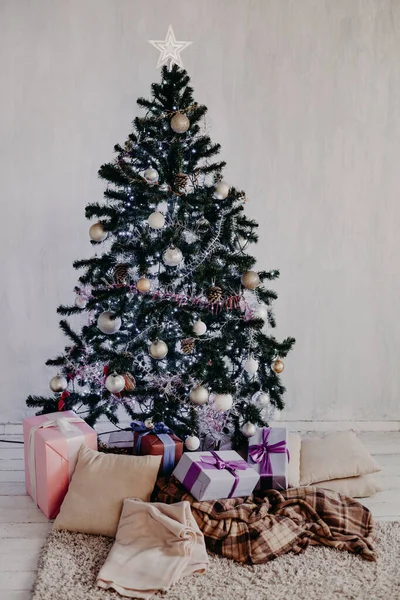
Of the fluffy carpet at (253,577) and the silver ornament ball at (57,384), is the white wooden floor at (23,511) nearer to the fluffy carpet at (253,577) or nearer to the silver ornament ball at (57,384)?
the fluffy carpet at (253,577)

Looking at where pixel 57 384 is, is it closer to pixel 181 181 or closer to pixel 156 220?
pixel 156 220

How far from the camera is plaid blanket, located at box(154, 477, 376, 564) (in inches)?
83.7

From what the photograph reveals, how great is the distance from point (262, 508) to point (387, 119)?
2322 millimetres

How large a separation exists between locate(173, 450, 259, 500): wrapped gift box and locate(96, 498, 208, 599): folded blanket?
0.13 metres

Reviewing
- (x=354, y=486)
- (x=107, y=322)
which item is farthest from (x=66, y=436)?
(x=354, y=486)

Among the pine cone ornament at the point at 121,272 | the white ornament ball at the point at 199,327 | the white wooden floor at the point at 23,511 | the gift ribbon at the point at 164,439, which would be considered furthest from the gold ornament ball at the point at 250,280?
the white wooden floor at the point at 23,511

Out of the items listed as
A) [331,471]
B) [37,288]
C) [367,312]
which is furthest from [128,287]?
[367,312]

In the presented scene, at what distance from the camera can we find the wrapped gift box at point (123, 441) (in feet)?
9.07

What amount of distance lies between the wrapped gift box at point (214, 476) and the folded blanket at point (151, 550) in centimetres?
13

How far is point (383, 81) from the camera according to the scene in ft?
11.1

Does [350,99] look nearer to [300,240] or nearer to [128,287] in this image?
[300,240]

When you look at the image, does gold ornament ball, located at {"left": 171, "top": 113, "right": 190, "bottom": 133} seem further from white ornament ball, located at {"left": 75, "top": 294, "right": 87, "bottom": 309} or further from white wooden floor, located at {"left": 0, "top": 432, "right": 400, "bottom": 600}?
white wooden floor, located at {"left": 0, "top": 432, "right": 400, "bottom": 600}

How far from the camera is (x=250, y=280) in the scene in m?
2.46

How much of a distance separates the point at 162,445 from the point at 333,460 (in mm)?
787
